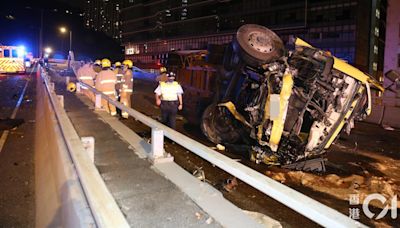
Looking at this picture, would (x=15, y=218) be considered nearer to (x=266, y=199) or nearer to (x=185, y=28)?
(x=266, y=199)

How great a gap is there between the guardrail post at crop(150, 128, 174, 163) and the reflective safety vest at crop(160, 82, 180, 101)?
11.9ft

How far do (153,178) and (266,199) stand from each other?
2.06m

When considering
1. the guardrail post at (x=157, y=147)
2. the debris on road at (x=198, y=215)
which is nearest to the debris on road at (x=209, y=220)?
the debris on road at (x=198, y=215)

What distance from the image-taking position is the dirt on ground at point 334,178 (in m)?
4.85

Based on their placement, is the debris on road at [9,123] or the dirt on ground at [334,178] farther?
the debris on road at [9,123]

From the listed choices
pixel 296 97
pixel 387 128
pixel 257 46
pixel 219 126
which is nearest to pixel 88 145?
pixel 296 97

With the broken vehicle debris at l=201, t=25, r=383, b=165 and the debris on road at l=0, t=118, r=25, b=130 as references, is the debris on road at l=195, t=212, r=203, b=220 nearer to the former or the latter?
the broken vehicle debris at l=201, t=25, r=383, b=165

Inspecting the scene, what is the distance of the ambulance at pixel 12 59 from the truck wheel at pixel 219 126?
86.3 ft

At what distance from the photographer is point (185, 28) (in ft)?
205

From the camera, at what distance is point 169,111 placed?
26.5ft

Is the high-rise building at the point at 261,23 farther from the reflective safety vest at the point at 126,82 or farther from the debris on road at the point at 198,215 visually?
the debris on road at the point at 198,215

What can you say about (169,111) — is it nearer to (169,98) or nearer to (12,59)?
(169,98)

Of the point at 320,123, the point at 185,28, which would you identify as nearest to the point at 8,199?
the point at 320,123

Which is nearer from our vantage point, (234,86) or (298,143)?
(298,143)
